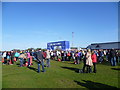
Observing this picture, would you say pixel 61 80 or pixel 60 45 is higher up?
pixel 60 45

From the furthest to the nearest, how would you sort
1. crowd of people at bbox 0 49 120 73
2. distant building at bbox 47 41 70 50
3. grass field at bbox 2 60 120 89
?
1. distant building at bbox 47 41 70 50
2. crowd of people at bbox 0 49 120 73
3. grass field at bbox 2 60 120 89

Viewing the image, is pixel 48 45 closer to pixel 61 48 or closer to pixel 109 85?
pixel 61 48

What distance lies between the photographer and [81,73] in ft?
33.4

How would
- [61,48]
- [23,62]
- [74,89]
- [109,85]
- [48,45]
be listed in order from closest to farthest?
1. [74,89]
2. [109,85]
3. [23,62]
4. [61,48]
5. [48,45]

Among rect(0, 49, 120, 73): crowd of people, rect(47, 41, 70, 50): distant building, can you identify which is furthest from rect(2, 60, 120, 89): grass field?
rect(47, 41, 70, 50): distant building

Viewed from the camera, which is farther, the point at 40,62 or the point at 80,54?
the point at 80,54

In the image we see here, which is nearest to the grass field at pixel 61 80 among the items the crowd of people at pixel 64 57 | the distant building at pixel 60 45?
the crowd of people at pixel 64 57

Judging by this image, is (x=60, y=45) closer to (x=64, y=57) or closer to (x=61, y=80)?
(x=64, y=57)

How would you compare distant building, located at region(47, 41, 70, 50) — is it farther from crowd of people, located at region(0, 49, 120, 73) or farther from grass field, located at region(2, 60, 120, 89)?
grass field, located at region(2, 60, 120, 89)

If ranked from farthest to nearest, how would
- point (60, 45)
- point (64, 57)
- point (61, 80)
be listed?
point (60, 45), point (64, 57), point (61, 80)

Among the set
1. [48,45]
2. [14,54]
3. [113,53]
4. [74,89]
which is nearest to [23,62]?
[14,54]

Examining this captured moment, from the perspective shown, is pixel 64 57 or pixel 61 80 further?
pixel 64 57

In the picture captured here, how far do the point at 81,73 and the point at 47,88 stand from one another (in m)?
4.11

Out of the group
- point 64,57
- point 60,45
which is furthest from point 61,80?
point 60,45
